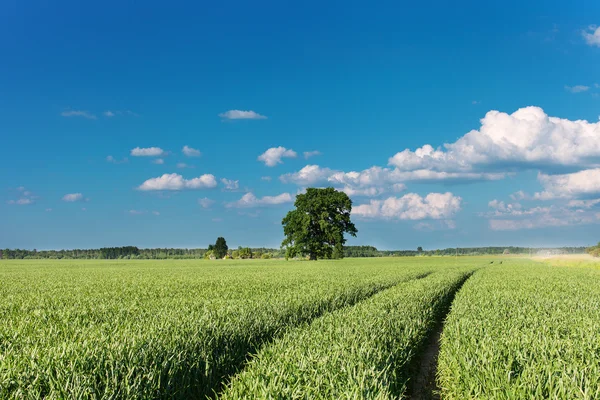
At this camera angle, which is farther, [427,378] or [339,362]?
[427,378]

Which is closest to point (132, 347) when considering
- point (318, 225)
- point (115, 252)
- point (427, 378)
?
point (427, 378)

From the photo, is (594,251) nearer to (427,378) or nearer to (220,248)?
(220,248)

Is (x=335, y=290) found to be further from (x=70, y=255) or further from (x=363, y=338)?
(x=70, y=255)

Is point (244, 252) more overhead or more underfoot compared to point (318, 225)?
more underfoot

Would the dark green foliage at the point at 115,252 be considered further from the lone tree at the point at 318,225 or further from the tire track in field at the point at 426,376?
the tire track in field at the point at 426,376

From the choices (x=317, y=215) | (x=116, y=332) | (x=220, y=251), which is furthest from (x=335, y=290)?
(x=220, y=251)

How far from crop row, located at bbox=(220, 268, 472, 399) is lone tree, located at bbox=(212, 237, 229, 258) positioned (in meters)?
141

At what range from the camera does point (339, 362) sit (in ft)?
20.5

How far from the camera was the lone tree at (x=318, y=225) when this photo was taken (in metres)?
69.9

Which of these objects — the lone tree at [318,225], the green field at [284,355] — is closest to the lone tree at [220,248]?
the lone tree at [318,225]

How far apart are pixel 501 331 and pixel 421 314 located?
12.8ft

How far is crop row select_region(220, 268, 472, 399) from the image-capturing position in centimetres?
512

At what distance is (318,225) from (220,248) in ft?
277

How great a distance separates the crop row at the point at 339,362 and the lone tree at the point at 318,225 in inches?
2305
